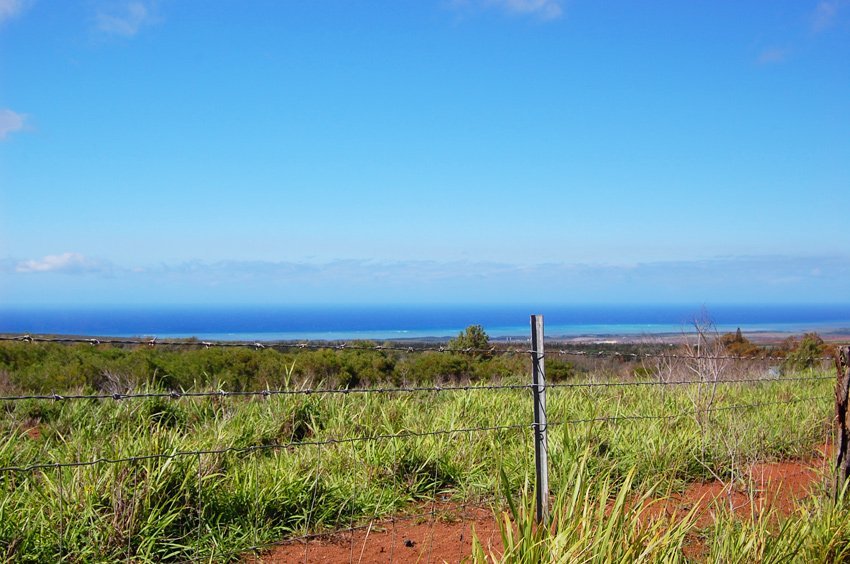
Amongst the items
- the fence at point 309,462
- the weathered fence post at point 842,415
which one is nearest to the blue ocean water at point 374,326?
the fence at point 309,462

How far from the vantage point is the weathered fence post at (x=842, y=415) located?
17.4 ft

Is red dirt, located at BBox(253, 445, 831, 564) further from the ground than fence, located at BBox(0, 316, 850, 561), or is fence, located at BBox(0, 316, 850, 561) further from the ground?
fence, located at BBox(0, 316, 850, 561)

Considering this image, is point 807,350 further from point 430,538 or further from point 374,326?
point 374,326

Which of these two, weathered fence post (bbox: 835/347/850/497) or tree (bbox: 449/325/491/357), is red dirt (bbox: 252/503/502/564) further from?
tree (bbox: 449/325/491/357)

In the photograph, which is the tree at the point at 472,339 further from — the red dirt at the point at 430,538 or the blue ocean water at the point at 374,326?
the red dirt at the point at 430,538

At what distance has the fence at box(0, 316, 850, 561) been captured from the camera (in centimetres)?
450

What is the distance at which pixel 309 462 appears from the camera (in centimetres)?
599

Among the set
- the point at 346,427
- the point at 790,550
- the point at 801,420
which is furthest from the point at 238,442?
the point at 801,420

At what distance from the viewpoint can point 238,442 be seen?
6508 millimetres

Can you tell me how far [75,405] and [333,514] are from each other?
13.9 ft

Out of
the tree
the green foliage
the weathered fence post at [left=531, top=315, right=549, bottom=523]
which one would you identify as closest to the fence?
the weathered fence post at [left=531, top=315, right=549, bottom=523]

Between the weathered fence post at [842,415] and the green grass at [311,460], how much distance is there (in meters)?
0.68

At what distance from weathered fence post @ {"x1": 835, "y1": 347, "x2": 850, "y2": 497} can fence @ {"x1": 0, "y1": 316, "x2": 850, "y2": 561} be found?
1 centimetres

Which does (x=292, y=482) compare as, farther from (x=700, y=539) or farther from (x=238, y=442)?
(x=700, y=539)
